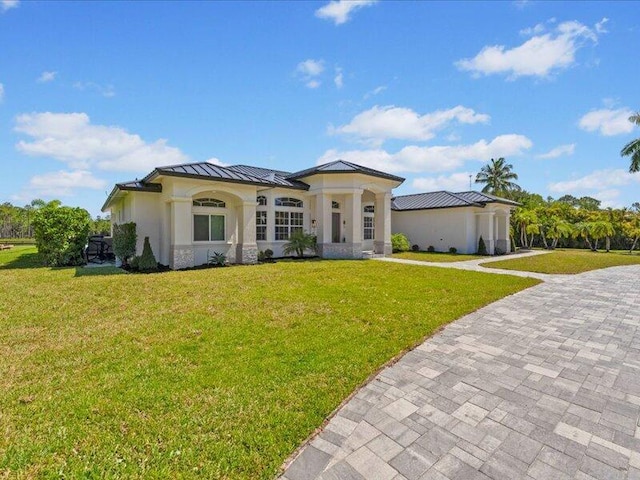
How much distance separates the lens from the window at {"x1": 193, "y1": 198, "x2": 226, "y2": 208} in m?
16.6

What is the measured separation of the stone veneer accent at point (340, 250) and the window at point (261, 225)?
359 cm

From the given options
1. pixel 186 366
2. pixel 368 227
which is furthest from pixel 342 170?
pixel 186 366

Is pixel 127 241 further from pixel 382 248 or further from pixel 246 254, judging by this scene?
pixel 382 248

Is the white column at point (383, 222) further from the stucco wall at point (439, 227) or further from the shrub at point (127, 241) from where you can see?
the shrub at point (127, 241)

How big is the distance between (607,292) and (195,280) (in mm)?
14138

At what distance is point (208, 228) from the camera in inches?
669

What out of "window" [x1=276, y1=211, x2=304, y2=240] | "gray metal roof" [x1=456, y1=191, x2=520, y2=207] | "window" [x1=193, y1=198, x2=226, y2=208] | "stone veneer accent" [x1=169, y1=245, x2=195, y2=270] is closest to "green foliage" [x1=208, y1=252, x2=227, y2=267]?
"stone veneer accent" [x1=169, y1=245, x2=195, y2=270]

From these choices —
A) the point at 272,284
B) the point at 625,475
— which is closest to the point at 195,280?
the point at 272,284

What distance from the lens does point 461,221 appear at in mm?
24938

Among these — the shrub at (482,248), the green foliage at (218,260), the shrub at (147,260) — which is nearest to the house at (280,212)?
the green foliage at (218,260)

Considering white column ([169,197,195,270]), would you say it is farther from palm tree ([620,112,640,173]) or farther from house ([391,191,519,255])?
palm tree ([620,112,640,173])

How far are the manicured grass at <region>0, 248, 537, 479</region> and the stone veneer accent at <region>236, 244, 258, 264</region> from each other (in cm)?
Answer: 617

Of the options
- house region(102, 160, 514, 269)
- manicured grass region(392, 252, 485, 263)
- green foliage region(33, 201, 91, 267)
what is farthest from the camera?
manicured grass region(392, 252, 485, 263)

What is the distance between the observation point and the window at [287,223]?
19.8 meters
